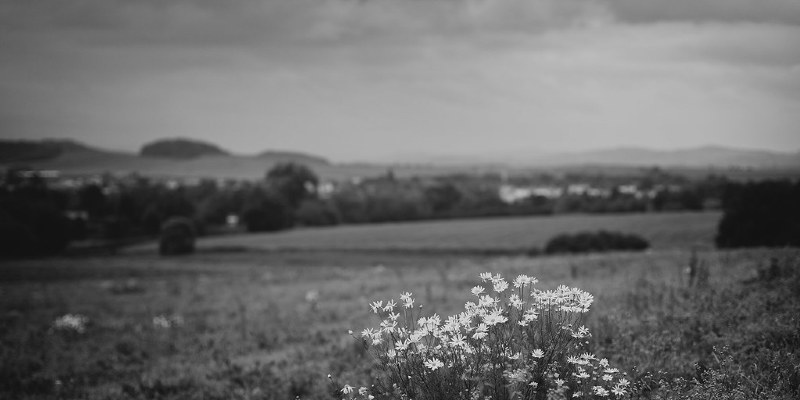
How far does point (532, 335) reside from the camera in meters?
4.26

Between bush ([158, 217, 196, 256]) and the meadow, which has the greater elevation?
the meadow

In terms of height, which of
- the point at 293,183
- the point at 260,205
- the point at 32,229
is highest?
the point at 293,183

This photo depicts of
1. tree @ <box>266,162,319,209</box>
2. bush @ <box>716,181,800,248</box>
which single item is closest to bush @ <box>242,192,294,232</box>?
tree @ <box>266,162,319,209</box>

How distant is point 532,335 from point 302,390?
4074 mm

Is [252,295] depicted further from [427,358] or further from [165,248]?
[165,248]

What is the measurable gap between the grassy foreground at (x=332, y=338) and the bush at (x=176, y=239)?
5359 centimetres

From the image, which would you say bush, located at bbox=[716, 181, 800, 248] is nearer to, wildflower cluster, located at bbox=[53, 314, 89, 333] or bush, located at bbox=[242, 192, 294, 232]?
wildflower cluster, located at bbox=[53, 314, 89, 333]

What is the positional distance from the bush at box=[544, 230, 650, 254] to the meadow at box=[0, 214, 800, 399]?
98.0ft

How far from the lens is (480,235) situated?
75.6 m

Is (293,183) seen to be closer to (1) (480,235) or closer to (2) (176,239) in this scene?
(2) (176,239)

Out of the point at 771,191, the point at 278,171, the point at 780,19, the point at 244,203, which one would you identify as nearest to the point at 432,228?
the point at 244,203

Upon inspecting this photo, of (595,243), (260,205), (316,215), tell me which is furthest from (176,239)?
(595,243)

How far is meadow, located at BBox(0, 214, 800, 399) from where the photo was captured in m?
5.36

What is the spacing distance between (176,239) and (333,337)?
6962 cm
